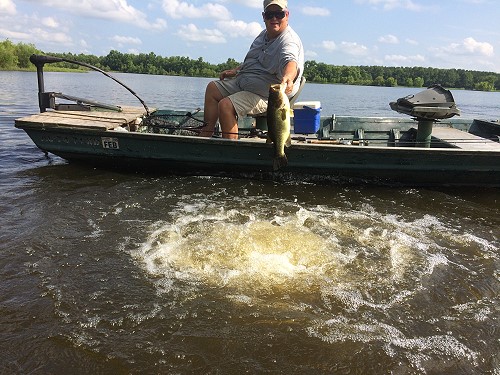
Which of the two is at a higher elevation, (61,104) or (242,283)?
(61,104)

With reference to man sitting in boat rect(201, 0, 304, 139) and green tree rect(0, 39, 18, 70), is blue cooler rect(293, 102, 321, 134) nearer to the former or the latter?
man sitting in boat rect(201, 0, 304, 139)

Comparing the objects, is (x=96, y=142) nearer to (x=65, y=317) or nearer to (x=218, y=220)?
(x=218, y=220)

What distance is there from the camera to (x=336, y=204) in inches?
237

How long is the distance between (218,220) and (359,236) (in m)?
1.71

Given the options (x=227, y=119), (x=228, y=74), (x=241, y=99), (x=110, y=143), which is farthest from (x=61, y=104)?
(x=241, y=99)

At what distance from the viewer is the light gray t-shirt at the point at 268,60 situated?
5.84 metres

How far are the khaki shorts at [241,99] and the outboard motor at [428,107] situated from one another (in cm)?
242

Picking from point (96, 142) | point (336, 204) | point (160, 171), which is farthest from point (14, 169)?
point (336, 204)

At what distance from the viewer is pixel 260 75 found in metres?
6.23

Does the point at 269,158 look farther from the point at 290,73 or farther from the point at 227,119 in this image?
the point at 290,73

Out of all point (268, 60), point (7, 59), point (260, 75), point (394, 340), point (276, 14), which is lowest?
point (394, 340)

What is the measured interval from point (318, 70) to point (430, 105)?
67779 mm

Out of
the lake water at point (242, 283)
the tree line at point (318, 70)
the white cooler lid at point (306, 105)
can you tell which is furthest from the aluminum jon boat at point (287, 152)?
the tree line at point (318, 70)

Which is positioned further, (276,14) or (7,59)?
(7,59)
